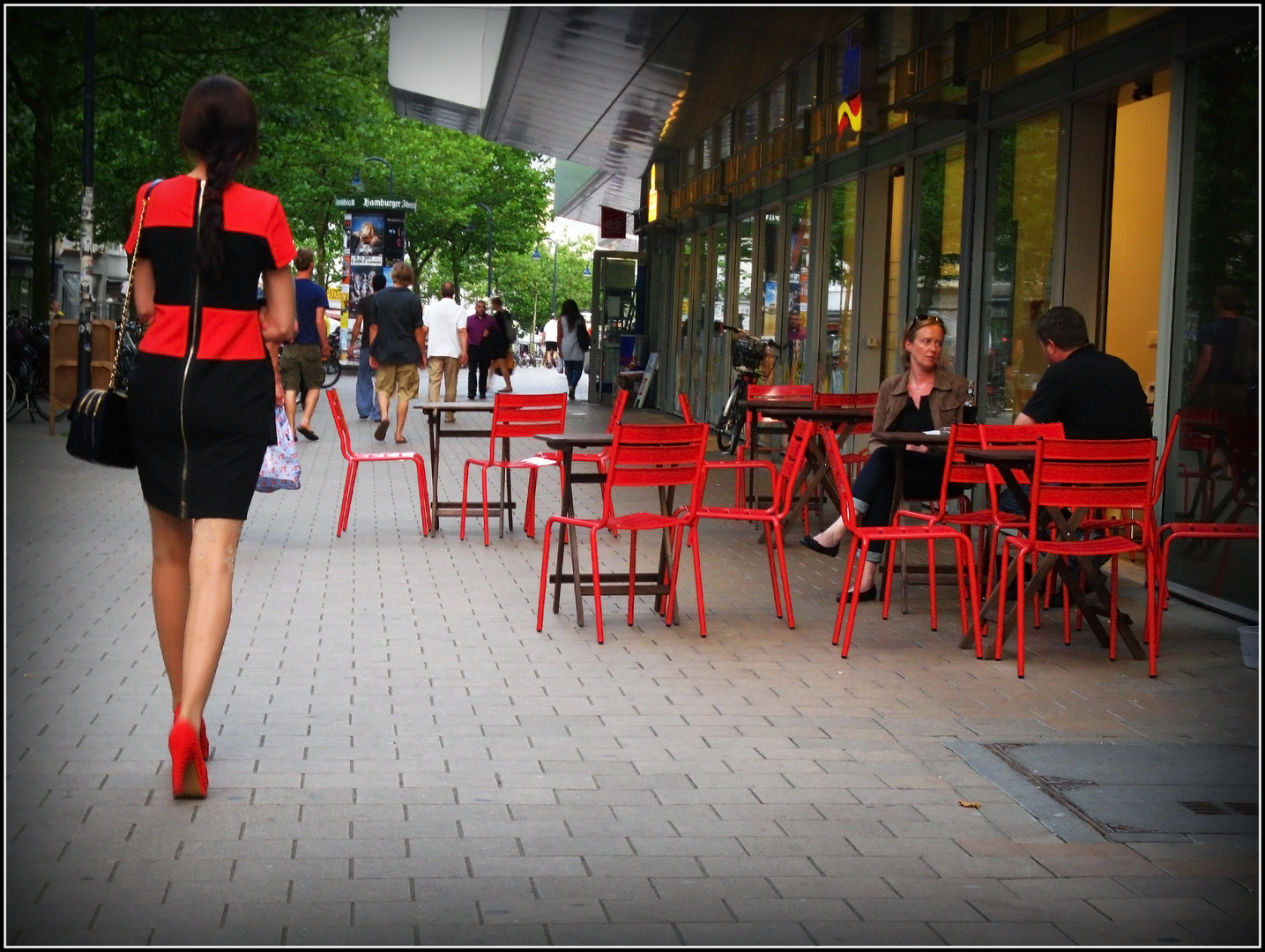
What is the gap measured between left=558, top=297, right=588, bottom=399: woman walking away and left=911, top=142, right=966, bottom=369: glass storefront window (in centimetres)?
1840

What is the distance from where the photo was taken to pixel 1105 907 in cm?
408

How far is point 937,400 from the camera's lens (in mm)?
8977

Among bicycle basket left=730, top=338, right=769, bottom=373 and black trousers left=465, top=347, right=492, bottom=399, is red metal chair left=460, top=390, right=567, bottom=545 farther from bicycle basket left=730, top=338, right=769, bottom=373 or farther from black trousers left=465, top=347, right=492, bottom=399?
black trousers left=465, top=347, right=492, bottom=399

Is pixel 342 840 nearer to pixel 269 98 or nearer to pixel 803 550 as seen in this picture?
pixel 803 550

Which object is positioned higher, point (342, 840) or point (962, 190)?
point (962, 190)

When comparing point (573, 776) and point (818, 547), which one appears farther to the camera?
point (818, 547)

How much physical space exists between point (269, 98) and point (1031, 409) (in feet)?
51.0

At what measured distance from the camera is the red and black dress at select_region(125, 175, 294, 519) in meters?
4.72

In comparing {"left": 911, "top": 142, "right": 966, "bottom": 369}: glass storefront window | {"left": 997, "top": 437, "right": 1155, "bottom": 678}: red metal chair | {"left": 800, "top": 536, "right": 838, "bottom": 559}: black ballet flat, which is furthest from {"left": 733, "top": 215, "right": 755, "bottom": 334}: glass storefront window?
{"left": 997, "top": 437, "right": 1155, "bottom": 678}: red metal chair

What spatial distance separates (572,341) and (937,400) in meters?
23.5

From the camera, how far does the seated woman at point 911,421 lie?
28.5ft

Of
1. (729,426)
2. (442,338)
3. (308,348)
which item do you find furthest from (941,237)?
(442,338)

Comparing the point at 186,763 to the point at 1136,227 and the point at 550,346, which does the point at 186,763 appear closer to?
the point at 1136,227

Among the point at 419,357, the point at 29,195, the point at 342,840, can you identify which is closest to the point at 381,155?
the point at 29,195
